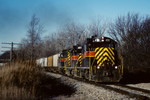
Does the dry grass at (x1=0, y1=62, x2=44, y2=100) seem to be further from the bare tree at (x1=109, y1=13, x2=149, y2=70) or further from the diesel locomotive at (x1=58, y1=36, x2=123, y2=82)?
the bare tree at (x1=109, y1=13, x2=149, y2=70)

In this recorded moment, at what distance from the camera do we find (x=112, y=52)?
11250 mm

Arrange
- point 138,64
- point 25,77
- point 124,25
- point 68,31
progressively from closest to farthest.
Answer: point 25,77
point 138,64
point 124,25
point 68,31

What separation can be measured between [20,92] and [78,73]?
7.46 metres

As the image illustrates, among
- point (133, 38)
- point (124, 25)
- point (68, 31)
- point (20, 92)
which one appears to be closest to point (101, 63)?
point (20, 92)

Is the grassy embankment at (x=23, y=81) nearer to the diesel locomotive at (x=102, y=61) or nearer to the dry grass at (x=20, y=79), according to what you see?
the dry grass at (x=20, y=79)

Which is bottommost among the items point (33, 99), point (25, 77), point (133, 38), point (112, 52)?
point (33, 99)

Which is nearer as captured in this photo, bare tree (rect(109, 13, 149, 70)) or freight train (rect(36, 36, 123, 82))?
freight train (rect(36, 36, 123, 82))

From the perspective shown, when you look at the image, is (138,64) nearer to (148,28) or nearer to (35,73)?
(148,28)

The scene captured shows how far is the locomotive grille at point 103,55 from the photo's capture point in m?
11.0

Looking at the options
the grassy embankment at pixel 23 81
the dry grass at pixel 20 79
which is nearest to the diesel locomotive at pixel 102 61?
the grassy embankment at pixel 23 81

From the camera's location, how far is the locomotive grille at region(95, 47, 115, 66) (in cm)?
1095

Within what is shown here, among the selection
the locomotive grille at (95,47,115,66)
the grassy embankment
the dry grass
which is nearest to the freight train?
the locomotive grille at (95,47,115,66)

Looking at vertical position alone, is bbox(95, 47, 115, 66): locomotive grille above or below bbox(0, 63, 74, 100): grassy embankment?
above

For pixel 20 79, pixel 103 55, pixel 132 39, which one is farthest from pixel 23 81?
pixel 132 39
